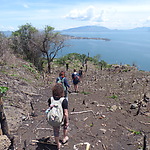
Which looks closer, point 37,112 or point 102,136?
point 102,136

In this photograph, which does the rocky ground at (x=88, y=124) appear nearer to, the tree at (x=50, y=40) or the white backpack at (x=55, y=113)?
the white backpack at (x=55, y=113)

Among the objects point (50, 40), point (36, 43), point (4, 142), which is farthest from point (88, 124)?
point (36, 43)

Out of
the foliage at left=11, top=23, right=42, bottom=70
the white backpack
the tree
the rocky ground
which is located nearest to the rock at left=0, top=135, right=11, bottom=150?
the rocky ground

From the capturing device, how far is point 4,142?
3924mm

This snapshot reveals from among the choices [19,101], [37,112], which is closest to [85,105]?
[37,112]

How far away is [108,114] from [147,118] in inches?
65.9

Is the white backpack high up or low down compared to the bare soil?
up

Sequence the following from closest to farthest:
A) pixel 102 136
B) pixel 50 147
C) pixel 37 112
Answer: pixel 50 147 < pixel 102 136 < pixel 37 112

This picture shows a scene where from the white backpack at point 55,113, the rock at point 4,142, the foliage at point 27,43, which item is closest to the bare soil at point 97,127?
the rock at point 4,142

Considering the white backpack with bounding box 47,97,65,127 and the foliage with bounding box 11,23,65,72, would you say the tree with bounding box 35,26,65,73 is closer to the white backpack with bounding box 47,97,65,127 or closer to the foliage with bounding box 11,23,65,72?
the foliage with bounding box 11,23,65,72

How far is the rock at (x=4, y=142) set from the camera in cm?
384

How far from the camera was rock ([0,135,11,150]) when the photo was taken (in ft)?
12.6

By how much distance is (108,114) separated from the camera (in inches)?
283

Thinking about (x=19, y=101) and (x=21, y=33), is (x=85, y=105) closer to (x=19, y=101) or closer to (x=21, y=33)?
(x=19, y=101)
